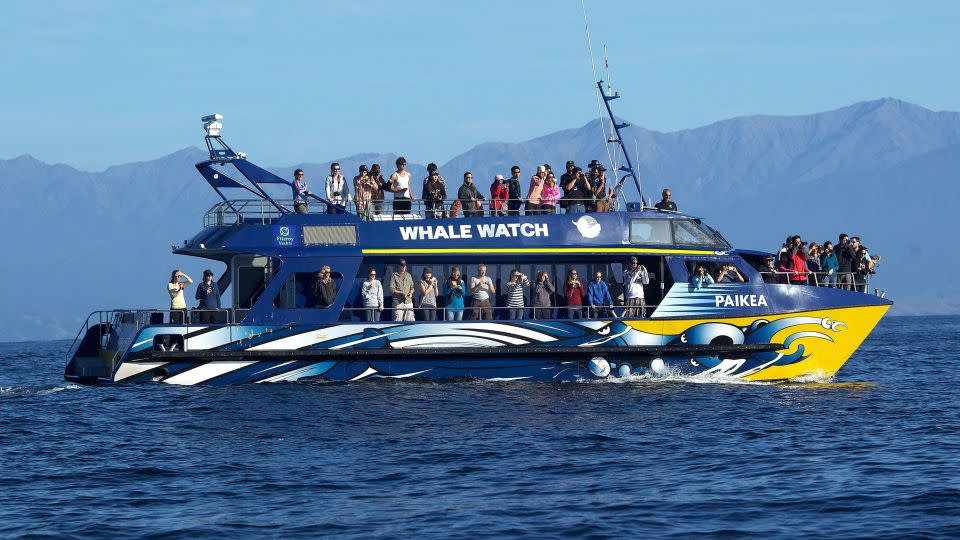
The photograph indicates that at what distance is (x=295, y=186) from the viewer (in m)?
26.0

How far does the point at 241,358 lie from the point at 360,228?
3.34 metres

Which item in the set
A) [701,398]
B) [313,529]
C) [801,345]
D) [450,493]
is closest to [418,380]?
[701,398]

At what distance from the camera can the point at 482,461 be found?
17531mm

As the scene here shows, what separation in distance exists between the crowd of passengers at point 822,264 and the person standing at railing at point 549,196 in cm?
430

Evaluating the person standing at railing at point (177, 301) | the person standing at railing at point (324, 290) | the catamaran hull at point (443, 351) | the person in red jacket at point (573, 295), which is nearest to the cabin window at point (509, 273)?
the person in red jacket at point (573, 295)

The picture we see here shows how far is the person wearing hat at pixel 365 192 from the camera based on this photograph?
26.0 meters

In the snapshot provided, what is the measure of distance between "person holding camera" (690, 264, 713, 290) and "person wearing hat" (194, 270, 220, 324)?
9001mm

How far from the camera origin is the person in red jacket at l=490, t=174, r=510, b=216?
84.8 ft

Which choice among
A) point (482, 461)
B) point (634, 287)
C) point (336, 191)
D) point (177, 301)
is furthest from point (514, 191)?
point (482, 461)

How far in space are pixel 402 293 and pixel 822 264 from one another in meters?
8.80

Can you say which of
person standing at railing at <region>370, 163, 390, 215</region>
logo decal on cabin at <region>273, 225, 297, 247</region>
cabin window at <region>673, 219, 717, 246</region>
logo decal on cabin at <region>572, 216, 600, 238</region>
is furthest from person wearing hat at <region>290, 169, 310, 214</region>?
cabin window at <region>673, 219, 717, 246</region>

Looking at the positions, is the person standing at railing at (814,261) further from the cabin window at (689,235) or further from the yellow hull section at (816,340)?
the cabin window at (689,235)

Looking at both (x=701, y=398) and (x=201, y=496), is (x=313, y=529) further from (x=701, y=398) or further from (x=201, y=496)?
(x=701, y=398)

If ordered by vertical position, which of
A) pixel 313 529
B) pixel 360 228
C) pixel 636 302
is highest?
pixel 360 228
